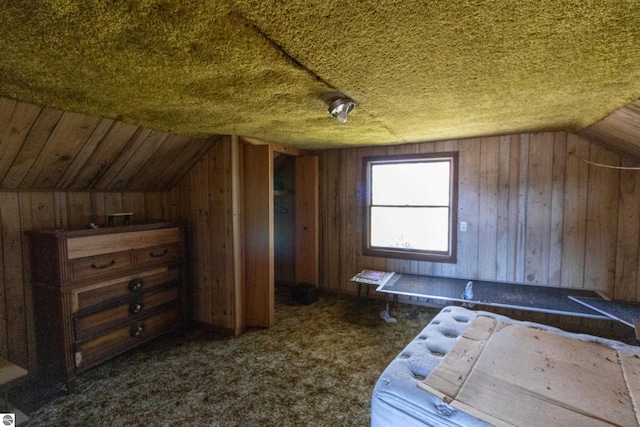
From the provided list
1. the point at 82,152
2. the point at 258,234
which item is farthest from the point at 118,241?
the point at 258,234

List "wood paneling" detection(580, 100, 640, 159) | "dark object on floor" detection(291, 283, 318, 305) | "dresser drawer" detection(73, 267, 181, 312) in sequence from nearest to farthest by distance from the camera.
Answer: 1. "wood paneling" detection(580, 100, 640, 159)
2. "dresser drawer" detection(73, 267, 181, 312)
3. "dark object on floor" detection(291, 283, 318, 305)

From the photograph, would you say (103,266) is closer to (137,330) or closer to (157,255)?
(157,255)

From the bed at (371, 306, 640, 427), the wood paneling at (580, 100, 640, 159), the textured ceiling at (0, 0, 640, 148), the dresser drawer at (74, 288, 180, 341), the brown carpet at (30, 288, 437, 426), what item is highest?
the textured ceiling at (0, 0, 640, 148)

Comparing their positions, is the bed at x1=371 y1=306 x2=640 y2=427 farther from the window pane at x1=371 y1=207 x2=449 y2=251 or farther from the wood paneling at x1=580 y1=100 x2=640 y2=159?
the window pane at x1=371 y1=207 x2=449 y2=251

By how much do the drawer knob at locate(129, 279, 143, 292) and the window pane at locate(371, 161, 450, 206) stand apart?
2.91 metres

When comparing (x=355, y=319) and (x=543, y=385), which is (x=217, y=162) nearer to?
(x=355, y=319)

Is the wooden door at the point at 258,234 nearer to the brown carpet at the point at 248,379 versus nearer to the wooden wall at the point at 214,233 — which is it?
the wooden wall at the point at 214,233

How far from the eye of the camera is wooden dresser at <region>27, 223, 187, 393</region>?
236cm

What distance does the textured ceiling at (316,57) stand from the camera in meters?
1.03

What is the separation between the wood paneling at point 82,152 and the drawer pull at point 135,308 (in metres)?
1.19

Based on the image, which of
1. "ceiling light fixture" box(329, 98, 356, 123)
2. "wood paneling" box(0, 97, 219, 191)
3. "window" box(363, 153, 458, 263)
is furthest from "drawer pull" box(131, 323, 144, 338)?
"window" box(363, 153, 458, 263)

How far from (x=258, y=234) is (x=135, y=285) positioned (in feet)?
4.05

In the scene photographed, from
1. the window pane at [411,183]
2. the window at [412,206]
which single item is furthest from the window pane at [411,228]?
the window pane at [411,183]

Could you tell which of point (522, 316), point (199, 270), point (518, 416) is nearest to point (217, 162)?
point (199, 270)
